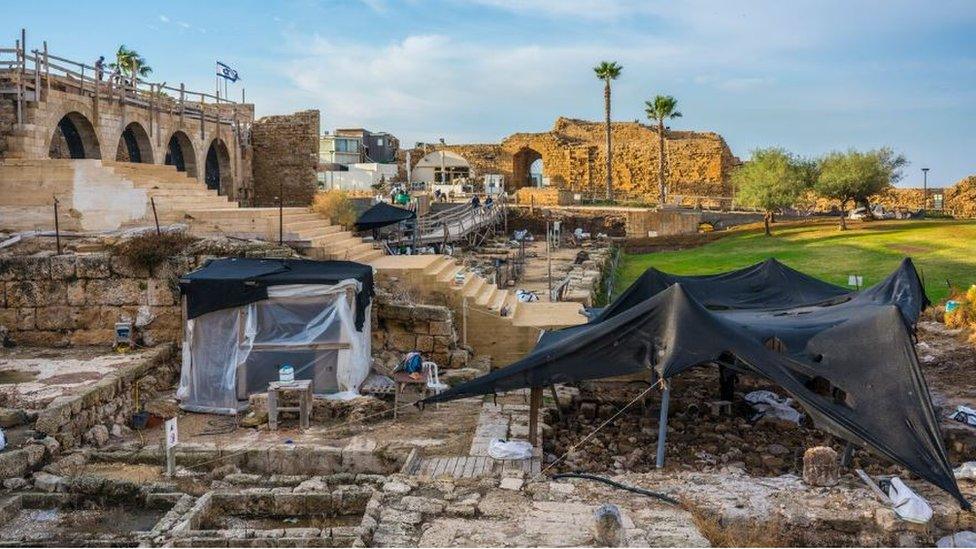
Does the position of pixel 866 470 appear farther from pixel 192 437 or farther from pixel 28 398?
pixel 28 398

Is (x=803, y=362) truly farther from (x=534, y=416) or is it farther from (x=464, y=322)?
(x=464, y=322)

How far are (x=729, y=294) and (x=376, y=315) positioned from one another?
6165 millimetres

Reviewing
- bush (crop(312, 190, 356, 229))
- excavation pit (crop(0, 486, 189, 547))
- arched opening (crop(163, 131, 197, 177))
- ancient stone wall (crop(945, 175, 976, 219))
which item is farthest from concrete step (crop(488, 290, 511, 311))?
ancient stone wall (crop(945, 175, 976, 219))

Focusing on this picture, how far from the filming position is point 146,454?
8.61m

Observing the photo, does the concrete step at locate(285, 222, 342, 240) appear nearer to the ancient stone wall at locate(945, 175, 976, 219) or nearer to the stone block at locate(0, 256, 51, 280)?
the stone block at locate(0, 256, 51, 280)

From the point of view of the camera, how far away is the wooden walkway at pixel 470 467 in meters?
7.71

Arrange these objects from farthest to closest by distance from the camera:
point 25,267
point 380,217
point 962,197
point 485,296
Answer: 1. point 962,197
2. point 380,217
3. point 485,296
4. point 25,267

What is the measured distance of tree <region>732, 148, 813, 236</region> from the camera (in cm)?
3322

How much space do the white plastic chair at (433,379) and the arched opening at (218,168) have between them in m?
16.7

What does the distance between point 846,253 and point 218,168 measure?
20565mm

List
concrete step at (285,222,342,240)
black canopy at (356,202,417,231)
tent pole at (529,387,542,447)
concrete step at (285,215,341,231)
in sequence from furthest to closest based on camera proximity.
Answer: black canopy at (356,202,417,231) < concrete step at (285,215,341,231) < concrete step at (285,222,342,240) < tent pole at (529,387,542,447)

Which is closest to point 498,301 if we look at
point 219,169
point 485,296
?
point 485,296

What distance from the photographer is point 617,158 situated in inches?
2119

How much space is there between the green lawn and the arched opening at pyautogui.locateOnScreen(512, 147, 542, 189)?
23672mm
